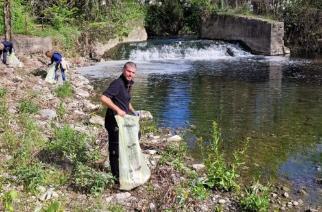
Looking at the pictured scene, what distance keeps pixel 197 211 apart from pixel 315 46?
25.5 m

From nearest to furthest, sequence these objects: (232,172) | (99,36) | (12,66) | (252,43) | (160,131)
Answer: (232,172) < (160,131) < (12,66) < (99,36) < (252,43)

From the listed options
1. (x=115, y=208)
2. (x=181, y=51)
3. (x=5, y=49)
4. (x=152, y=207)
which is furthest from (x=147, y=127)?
(x=181, y=51)

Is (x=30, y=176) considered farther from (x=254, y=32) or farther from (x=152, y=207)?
(x=254, y=32)

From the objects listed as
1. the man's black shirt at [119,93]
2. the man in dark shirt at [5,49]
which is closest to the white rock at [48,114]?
the man's black shirt at [119,93]

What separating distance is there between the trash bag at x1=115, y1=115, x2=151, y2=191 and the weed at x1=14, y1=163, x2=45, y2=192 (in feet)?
3.36

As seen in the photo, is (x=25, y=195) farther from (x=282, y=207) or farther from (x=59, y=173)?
(x=282, y=207)

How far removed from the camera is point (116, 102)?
6500 millimetres

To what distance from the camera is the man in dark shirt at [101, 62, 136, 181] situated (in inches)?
249

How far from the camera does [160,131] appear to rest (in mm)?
10578

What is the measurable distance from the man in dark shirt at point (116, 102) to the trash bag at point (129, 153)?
0.10m

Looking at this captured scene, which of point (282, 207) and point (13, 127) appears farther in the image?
point (13, 127)

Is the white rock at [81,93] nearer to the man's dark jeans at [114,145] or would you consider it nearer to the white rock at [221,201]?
the man's dark jeans at [114,145]

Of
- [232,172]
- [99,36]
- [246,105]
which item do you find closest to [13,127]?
[232,172]

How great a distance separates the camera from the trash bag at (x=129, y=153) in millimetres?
6418
